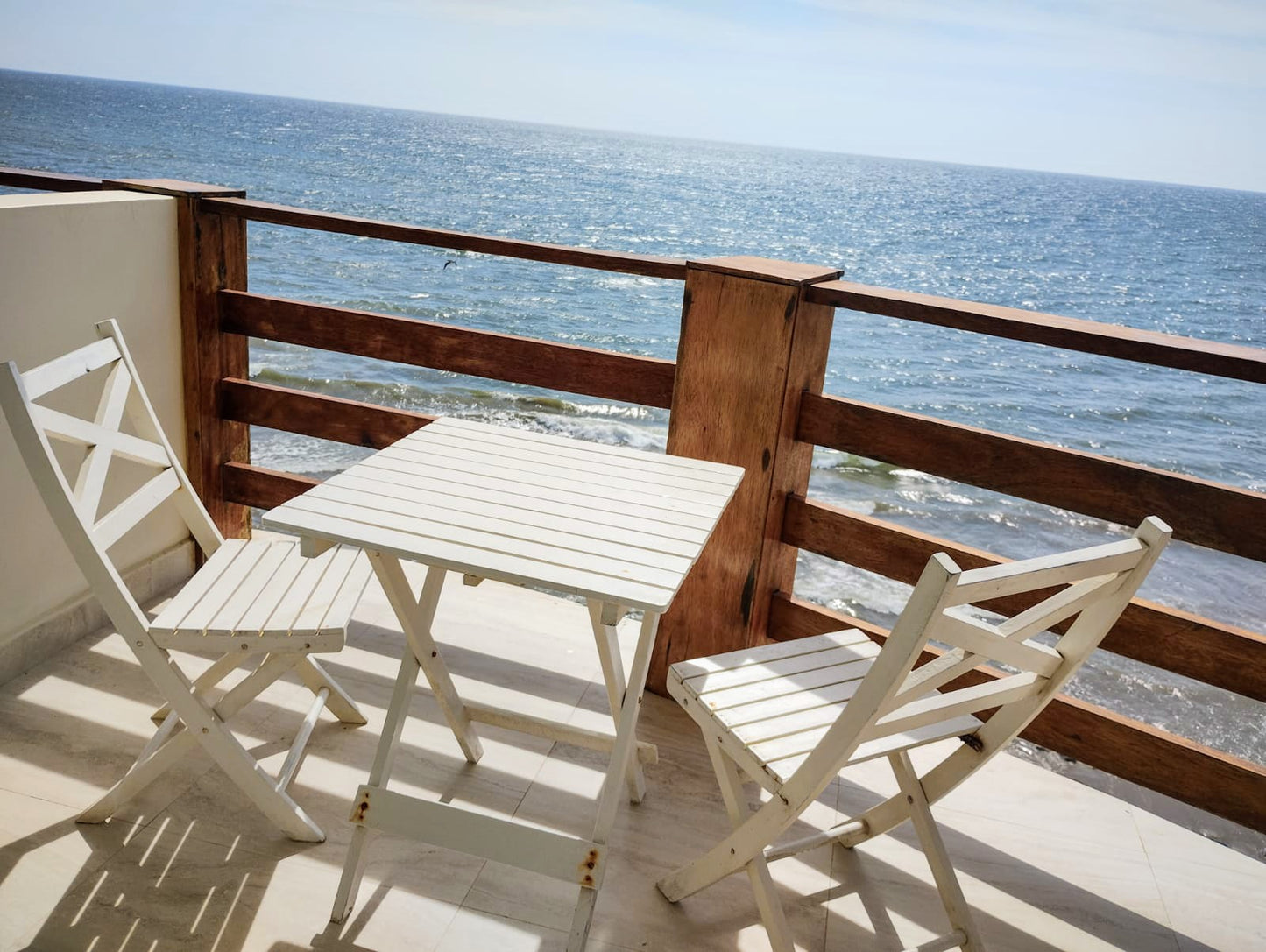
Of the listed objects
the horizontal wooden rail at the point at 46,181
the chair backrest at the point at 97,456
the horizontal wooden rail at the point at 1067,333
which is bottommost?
the chair backrest at the point at 97,456

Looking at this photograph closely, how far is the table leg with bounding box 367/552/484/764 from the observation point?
5.92 feet

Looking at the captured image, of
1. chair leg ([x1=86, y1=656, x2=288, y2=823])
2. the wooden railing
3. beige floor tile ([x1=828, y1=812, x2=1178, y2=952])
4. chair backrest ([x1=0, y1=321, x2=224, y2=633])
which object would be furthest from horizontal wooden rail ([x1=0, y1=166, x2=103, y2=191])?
beige floor tile ([x1=828, y1=812, x2=1178, y2=952])

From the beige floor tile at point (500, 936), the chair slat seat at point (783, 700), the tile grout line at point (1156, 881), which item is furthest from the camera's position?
the tile grout line at point (1156, 881)

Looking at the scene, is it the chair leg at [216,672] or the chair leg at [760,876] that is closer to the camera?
the chair leg at [760,876]

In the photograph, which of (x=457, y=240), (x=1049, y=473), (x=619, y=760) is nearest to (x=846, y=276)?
(x=457, y=240)

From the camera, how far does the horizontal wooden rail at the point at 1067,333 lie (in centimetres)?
193

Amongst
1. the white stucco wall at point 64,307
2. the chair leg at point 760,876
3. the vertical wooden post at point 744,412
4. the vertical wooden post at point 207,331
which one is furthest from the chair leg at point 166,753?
the vertical wooden post at point 207,331

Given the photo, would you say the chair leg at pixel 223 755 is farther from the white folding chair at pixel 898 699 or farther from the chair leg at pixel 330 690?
the white folding chair at pixel 898 699

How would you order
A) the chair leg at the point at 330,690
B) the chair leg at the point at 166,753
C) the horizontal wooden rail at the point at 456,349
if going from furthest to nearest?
the horizontal wooden rail at the point at 456,349 < the chair leg at the point at 330,690 < the chair leg at the point at 166,753

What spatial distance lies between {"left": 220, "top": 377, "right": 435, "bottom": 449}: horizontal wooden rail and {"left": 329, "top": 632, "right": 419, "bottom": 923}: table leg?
3.95 ft

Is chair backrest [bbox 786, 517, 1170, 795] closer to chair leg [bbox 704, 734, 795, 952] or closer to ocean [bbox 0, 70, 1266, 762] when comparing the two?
chair leg [bbox 704, 734, 795, 952]

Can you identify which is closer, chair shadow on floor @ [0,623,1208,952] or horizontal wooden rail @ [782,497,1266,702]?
chair shadow on floor @ [0,623,1208,952]

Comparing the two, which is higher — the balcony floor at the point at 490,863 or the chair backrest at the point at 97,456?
the chair backrest at the point at 97,456

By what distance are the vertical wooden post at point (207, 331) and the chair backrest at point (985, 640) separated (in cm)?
230
